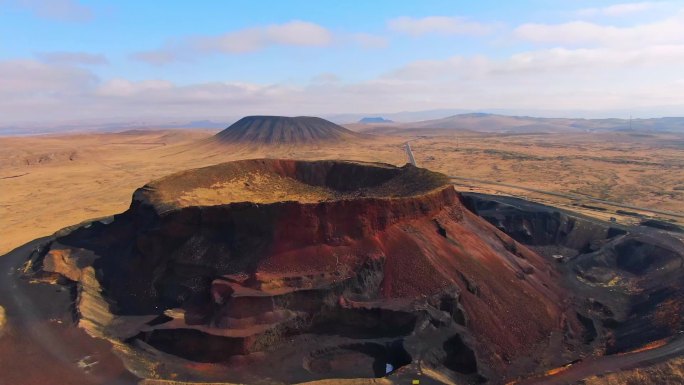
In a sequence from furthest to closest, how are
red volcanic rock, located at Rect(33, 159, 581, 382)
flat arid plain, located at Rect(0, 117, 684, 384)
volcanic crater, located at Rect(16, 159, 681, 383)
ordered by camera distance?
red volcanic rock, located at Rect(33, 159, 581, 382) → volcanic crater, located at Rect(16, 159, 681, 383) → flat arid plain, located at Rect(0, 117, 684, 384)

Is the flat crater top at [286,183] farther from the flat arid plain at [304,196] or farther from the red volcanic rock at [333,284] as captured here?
the red volcanic rock at [333,284]

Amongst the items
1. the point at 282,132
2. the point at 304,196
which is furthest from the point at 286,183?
the point at 282,132

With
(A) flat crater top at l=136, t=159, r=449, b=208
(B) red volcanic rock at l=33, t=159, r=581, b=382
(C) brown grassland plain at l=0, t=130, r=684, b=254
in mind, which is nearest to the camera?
(B) red volcanic rock at l=33, t=159, r=581, b=382

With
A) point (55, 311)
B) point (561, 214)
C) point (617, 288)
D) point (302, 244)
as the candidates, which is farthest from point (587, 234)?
point (55, 311)

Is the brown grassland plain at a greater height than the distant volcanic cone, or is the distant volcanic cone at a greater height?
the distant volcanic cone

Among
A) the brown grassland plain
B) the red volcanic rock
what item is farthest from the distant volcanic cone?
the red volcanic rock

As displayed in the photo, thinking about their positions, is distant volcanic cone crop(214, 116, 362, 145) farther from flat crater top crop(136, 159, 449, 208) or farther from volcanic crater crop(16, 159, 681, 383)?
volcanic crater crop(16, 159, 681, 383)

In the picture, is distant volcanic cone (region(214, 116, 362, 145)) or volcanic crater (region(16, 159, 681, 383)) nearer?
volcanic crater (region(16, 159, 681, 383))
